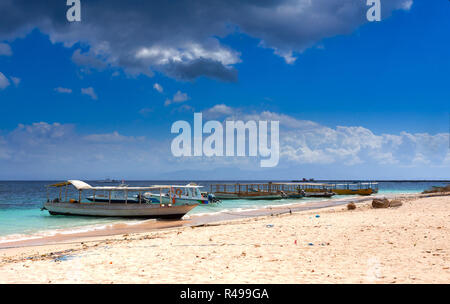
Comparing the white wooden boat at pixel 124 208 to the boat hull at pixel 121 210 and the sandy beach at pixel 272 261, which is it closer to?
the boat hull at pixel 121 210

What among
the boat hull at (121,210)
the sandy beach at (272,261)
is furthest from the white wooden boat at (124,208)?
the sandy beach at (272,261)

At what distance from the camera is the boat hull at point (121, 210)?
85.3 feet

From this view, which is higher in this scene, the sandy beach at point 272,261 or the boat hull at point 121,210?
the sandy beach at point 272,261

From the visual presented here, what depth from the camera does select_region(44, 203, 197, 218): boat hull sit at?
26.0 m

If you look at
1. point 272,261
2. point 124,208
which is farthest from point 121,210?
point 272,261

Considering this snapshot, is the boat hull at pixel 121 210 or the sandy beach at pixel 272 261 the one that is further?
the boat hull at pixel 121 210

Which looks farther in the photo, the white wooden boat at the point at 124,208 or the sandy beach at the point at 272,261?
the white wooden boat at the point at 124,208

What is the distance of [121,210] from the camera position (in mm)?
27359

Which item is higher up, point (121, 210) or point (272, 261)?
point (272, 261)

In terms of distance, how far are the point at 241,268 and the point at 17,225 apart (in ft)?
81.0

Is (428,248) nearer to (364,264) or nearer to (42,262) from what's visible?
(364,264)

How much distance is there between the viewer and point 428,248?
910 cm

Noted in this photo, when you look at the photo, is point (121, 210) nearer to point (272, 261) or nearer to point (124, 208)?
→ point (124, 208)
